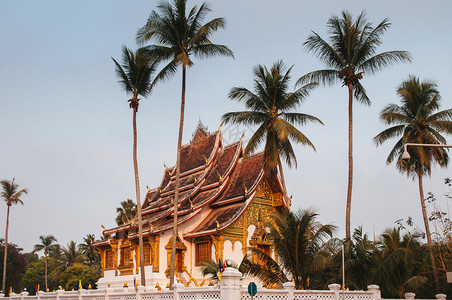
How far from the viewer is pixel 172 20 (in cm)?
2445

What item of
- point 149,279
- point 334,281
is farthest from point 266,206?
point 334,281

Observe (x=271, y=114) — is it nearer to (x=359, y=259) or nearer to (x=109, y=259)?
(x=359, y=259)

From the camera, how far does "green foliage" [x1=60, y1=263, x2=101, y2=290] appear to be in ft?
170

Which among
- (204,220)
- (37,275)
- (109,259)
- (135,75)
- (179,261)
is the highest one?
(135,75)

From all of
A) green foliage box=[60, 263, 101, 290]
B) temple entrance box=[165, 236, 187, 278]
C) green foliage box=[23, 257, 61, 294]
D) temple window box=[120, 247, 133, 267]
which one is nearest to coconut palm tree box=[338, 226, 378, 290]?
temple entrance box=[165, 236, 187, 278]

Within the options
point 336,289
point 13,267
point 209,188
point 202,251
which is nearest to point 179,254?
point 202,251

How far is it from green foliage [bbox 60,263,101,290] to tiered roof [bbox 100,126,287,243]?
58.1ft

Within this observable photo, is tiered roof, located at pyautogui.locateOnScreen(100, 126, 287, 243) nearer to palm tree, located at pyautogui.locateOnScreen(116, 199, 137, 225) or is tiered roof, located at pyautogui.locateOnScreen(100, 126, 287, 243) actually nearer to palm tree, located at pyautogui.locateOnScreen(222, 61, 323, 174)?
palm tree, located at pyautogui.locateOnScreen(222, 61, 323, 174)

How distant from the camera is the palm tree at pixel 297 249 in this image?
741 inches

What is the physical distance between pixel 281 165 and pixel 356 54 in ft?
22.3

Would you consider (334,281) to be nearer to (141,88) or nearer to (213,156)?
(141,88)

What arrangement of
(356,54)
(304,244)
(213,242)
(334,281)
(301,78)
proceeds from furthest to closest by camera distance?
(213,242)
(301,78)
(356,54)
(334,281)
(304,244)

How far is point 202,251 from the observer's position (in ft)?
98.7

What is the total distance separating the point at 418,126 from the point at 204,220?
13.6 metres
